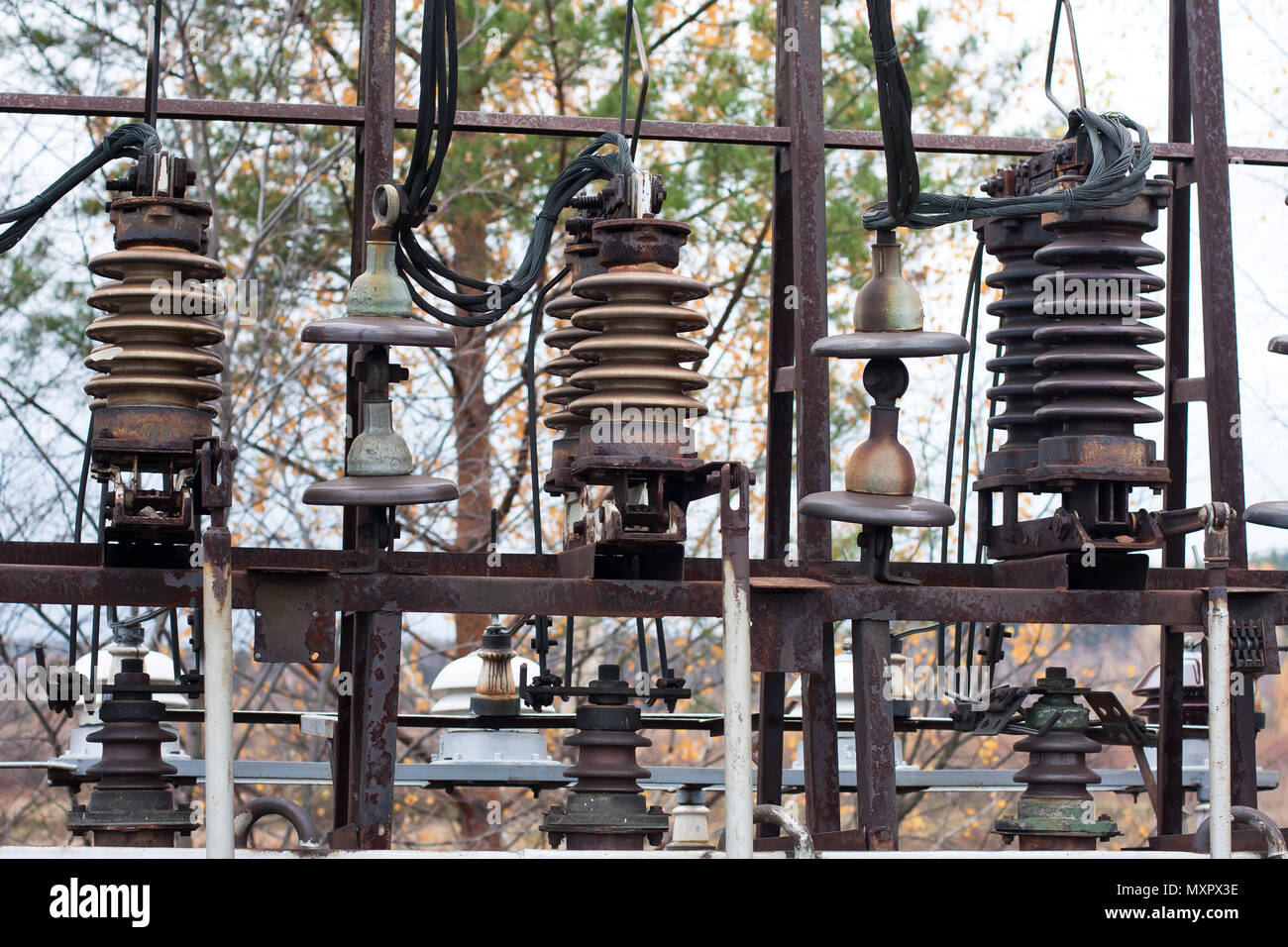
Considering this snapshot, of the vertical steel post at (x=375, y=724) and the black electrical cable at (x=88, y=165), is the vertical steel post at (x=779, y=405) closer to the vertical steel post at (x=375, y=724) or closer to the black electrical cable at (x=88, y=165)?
the vertical steel post at (x=375, y=724)

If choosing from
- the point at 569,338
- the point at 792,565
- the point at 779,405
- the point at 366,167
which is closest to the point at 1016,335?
the point at 779,405

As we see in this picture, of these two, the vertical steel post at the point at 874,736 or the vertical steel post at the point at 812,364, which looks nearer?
the vertical steel post at the point at 874,736

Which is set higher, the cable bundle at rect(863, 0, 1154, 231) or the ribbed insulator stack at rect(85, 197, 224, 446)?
the cable bundle at rect(863, 0, 1154, 231)

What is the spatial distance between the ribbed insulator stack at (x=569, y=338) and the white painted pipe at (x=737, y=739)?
4.85 feet

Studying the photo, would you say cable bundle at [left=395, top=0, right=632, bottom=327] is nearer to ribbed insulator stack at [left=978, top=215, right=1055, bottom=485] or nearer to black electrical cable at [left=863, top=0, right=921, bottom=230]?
black electrical cable at [left=863, top=0, right=921, bottom=230]

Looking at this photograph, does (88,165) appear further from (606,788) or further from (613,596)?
(606,788)

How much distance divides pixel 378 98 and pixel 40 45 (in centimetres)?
1083

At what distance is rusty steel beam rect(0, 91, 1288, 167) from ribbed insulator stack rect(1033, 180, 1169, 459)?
0.58 m

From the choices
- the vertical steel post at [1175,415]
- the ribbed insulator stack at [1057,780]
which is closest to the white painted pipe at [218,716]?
the ribbed insulator stack at [1057,780]

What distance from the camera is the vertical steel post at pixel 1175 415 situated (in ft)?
17.4

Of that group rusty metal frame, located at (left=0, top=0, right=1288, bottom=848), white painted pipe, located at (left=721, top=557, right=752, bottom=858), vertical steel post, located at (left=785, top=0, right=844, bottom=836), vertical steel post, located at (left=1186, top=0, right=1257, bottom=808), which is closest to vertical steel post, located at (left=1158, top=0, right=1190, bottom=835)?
rusty metal frame, located at (left=0, top=0, right=1288, bottom=848)

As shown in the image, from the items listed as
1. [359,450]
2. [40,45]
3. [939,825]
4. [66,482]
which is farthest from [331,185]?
[359,450]

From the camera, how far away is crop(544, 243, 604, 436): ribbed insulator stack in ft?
16.8
